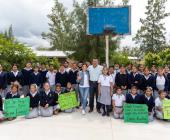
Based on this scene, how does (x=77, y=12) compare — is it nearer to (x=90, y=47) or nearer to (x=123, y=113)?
(x=90, y=47)

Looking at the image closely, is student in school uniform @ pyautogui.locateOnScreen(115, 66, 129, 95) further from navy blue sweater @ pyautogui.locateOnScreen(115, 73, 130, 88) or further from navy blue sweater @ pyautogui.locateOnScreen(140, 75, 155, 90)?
navy blue sweater @ pyautogui.locateOnScreen(140, 75, 155, 90)

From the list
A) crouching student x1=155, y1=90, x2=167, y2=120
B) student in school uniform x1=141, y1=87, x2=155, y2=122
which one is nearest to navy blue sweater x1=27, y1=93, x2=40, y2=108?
student in school uniform x1=141, y1=87, x2=155, y2=122

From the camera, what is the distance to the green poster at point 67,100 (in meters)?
10.2

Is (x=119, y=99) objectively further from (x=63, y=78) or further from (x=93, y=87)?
(x=63, y=78)

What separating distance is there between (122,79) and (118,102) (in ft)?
2.51

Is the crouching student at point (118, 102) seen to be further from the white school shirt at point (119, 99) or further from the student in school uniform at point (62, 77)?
the student in school uniform at point (62, 77)

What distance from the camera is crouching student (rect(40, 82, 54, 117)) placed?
980cm

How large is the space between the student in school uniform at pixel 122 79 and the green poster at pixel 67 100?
4.81ft

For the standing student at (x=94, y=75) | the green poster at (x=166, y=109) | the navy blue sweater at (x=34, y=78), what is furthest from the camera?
the navy blue sweater at (x=34, y=78)

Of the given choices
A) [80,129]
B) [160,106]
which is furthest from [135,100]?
[80,129]

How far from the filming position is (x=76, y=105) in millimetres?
10539

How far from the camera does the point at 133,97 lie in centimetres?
967

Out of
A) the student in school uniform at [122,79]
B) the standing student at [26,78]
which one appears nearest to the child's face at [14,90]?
the standing student at [26,78]

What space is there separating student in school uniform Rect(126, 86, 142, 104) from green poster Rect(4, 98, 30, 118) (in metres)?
2.99
